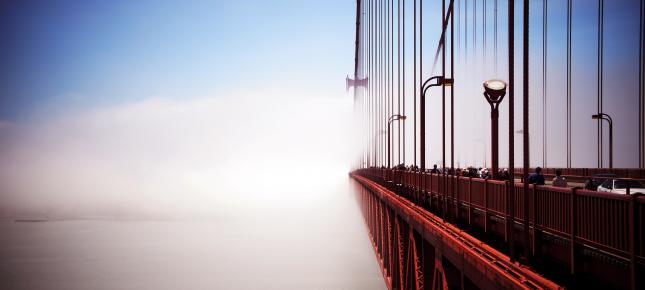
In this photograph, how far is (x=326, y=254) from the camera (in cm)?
6381

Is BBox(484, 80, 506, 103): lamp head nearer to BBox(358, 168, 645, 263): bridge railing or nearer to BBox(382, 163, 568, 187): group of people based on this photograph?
BBox(382, 163, 568, 187): group of people

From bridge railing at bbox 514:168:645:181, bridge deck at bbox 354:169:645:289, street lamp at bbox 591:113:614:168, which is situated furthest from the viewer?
street lamp at bbox 591:113:614:168

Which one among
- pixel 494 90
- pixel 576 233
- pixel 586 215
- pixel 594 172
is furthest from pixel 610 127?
pixel 586 215

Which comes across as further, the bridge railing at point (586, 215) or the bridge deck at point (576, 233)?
the bridge deck at point (576, 233)

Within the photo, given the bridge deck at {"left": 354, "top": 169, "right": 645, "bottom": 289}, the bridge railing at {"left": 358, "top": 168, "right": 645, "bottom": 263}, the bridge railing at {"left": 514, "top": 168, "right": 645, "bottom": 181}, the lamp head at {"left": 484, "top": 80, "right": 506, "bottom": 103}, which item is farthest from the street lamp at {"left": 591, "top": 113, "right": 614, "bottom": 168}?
the bridge railing at {"left": 358, "top": 168, "right": 645, "bottom": 263}

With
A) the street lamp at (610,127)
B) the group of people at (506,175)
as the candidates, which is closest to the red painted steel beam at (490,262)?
the group of people at (506,175)

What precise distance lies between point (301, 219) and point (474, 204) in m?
107

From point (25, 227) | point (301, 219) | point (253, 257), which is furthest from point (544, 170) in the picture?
point (25, 227)

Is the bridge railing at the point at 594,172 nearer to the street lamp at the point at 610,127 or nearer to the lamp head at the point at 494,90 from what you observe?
the street lamp at the point at 610,127

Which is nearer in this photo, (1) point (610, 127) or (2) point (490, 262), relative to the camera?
(2) point (490, 262)

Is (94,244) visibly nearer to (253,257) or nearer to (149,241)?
(149,241)

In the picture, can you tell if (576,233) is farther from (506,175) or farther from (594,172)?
(594,172)

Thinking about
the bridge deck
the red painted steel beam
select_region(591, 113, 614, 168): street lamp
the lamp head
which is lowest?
the red painted steel beam

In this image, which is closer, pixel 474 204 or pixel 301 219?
pixel 474 204
